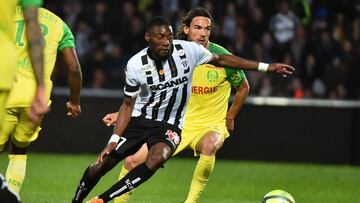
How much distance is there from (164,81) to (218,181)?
4882mm

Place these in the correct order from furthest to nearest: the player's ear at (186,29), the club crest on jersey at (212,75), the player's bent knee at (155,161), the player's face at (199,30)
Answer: the club crest on jersey at (212,75)
the player's ear at (186,29)
the player's face at (199,30)
the player's bent knee at (155,161)

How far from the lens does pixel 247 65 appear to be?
28.7 feet

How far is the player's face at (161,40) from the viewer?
326 inches

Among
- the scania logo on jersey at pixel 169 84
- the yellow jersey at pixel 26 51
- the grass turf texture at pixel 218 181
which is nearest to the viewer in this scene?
the yellow jersey at pixel 26 51

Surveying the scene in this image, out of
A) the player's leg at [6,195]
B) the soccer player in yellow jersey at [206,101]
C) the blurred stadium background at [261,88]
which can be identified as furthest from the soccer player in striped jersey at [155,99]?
the blurred stadium background at [261,88]

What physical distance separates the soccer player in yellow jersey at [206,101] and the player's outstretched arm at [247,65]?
1.77ft

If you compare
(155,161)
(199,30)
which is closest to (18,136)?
(155,161)

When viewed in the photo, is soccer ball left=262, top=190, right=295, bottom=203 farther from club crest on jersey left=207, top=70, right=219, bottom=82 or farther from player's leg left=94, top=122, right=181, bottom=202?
club crest on jersey left=207, top=70, right=219, bottom=82

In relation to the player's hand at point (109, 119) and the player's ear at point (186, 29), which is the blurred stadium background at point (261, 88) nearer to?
the player's ear at point (186, 29)

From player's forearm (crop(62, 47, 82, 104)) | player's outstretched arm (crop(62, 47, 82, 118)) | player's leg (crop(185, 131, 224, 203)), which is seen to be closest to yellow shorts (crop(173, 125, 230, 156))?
player's leg (crop(185, 131, 224, 203))

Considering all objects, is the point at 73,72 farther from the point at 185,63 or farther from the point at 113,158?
the point at 185,63

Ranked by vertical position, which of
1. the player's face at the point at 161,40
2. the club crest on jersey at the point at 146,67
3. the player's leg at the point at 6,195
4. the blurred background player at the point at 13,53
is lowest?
the club crest on jersey at the point at 146,67

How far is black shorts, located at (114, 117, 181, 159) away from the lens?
8.42 m

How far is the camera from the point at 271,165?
16.5 meters
